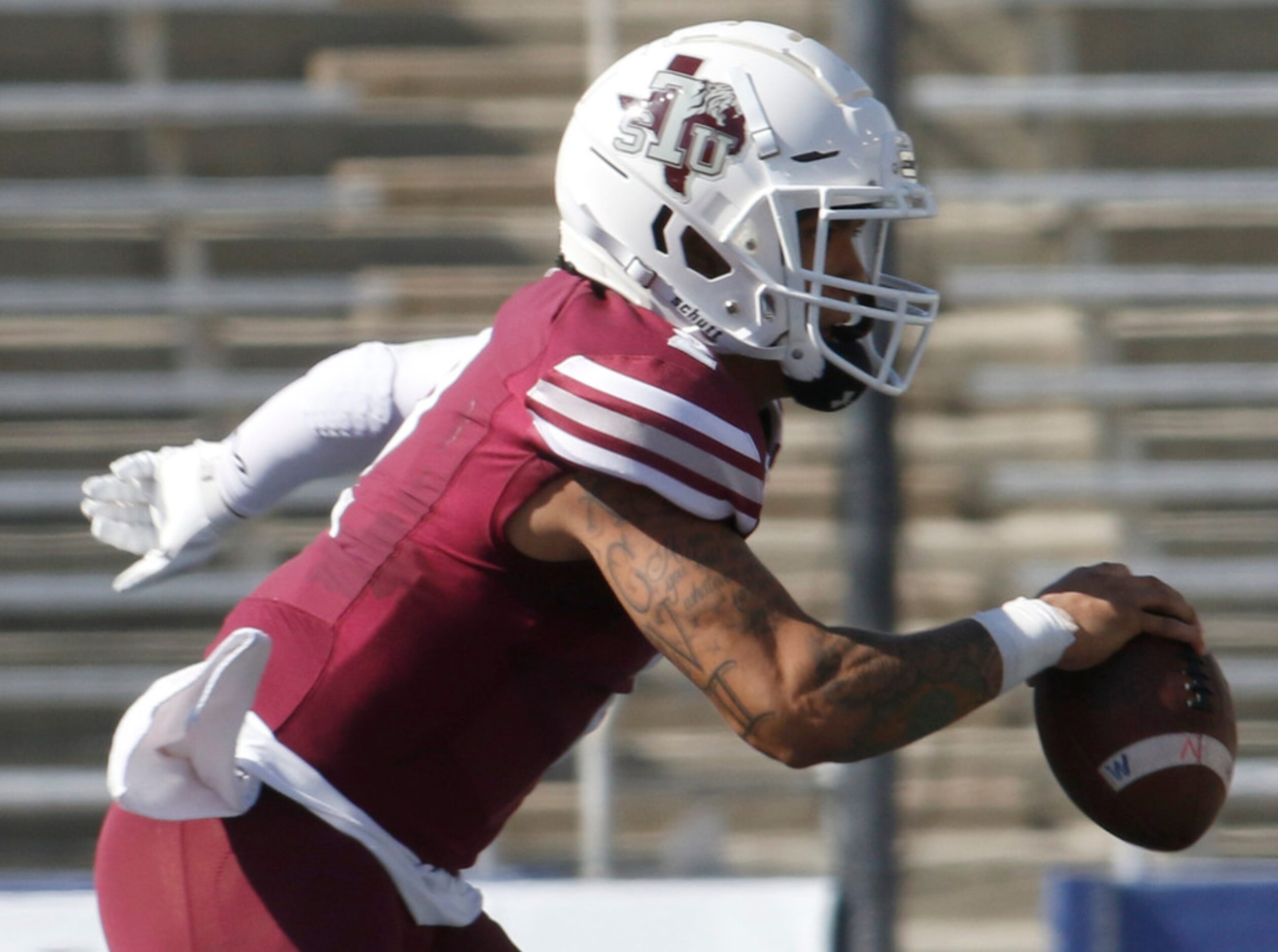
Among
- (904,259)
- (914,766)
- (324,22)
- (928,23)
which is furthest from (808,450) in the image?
(324,22)

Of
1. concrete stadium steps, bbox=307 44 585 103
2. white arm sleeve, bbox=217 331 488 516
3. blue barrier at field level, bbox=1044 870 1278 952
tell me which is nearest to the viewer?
white arm sleeve, bbox=217 331 488 516

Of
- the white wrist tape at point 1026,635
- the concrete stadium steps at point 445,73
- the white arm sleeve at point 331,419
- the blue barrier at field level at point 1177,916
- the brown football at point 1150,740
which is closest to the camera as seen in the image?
the white wrist tape at point 1026,635

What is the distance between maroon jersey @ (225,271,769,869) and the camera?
175cm

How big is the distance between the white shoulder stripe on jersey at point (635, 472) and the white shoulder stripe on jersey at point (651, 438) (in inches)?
0.7

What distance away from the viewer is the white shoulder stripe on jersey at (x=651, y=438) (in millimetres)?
1702

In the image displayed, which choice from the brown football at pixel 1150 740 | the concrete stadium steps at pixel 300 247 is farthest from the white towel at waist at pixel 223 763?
the concrete stadium steps at pixel 300 247

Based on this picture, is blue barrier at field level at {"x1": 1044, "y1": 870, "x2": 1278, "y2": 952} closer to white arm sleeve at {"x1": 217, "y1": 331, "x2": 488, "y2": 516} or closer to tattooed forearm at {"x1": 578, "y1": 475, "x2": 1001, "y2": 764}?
tattooed forearm at {"x1": 578, "y1": 475, "x2": 1001, "y2": 764}

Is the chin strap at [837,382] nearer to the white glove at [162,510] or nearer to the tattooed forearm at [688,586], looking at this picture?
the tattooed forearm at [688,586]

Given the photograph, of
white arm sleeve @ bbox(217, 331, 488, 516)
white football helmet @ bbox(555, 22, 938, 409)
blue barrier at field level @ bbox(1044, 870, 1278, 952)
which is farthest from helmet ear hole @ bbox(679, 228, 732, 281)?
blue barrier at field level @ bbox(1044, 870, 1278, 952)

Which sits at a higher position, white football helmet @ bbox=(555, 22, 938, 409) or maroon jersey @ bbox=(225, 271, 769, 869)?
white football helmet @ bbox=(555, 22, 938, 409)

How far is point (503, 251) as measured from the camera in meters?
4.45

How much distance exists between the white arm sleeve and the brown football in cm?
87

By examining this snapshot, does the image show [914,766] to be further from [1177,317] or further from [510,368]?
[510,368]

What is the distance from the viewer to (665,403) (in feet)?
5.62
